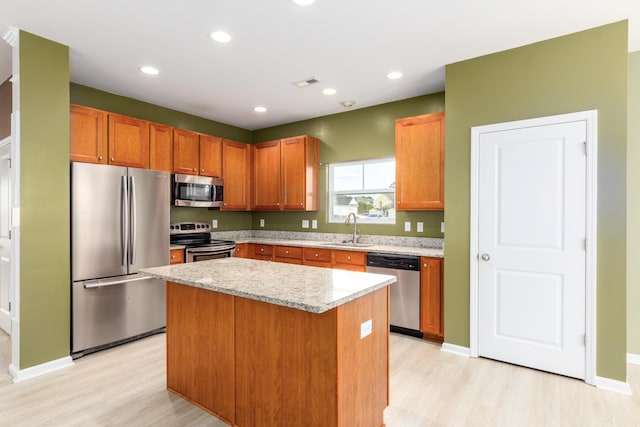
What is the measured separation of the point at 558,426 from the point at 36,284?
389 cm

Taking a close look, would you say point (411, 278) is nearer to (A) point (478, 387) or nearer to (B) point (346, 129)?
(A) point (478, 387)

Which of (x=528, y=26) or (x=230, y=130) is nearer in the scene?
(x=528, y=26)

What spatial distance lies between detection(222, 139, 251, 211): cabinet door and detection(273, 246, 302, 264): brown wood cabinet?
1.05 metres

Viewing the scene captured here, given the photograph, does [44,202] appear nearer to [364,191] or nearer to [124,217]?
[124,217]

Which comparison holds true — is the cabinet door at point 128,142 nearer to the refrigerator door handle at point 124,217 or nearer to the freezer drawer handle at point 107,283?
the refrigerator door handle at point 124,217

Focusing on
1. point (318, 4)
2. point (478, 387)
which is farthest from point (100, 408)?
point (318, 4)

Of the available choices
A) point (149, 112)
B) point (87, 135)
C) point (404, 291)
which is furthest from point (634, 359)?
point (149, 112)

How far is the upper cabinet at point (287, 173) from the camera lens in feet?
16.0

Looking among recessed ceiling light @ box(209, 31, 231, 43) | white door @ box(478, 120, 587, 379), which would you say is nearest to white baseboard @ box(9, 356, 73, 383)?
recessed ceiling light @ box(209, 31, 231, 43)

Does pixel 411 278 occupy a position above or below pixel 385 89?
below

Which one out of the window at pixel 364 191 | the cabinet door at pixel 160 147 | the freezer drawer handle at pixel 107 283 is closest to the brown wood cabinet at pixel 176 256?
the freezer drawer handle at pixel 107 283

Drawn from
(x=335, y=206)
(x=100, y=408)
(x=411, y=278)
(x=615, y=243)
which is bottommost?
(x=100, y=408)

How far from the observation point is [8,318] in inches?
146

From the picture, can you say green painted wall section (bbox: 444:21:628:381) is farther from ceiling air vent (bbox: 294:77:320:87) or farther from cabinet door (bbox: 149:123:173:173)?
cabinet door (bbox: 149:123:173:173)
